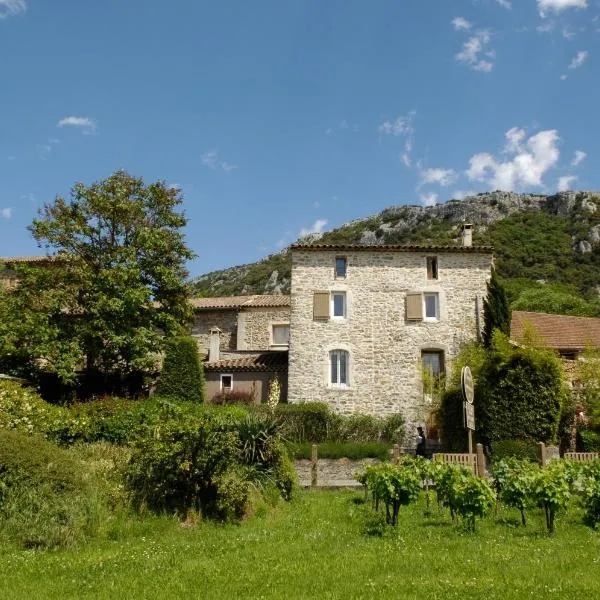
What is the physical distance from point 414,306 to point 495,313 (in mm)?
3337

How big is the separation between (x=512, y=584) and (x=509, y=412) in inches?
495

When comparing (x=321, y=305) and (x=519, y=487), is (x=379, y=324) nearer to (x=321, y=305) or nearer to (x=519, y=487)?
(x=321, y=305)

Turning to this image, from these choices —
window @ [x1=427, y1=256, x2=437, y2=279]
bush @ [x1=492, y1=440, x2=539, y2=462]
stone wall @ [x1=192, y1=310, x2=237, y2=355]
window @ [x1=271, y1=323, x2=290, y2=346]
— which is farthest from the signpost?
stone wall @ [x1=192, y1=310, x2=237, y2=355]

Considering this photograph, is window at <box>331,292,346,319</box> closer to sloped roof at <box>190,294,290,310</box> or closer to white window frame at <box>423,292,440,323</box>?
white window frame at <box>423,292,440,323</box>

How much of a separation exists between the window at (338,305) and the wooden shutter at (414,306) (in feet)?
8.88

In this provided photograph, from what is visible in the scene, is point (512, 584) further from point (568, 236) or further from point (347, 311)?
point (568, 236)

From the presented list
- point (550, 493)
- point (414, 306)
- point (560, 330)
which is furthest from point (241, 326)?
point (550, 493)

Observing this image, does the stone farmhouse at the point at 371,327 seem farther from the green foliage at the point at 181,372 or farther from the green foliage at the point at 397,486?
the green foliage at the point at 397,486

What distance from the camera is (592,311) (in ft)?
143

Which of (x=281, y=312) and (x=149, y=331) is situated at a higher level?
(x=281, y=312)

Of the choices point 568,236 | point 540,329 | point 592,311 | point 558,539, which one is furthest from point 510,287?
point 558,539

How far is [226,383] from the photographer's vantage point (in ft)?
85.8

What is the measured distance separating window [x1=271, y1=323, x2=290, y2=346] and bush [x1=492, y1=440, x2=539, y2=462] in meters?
15.0

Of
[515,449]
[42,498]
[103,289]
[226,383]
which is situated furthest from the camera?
[226,383]
